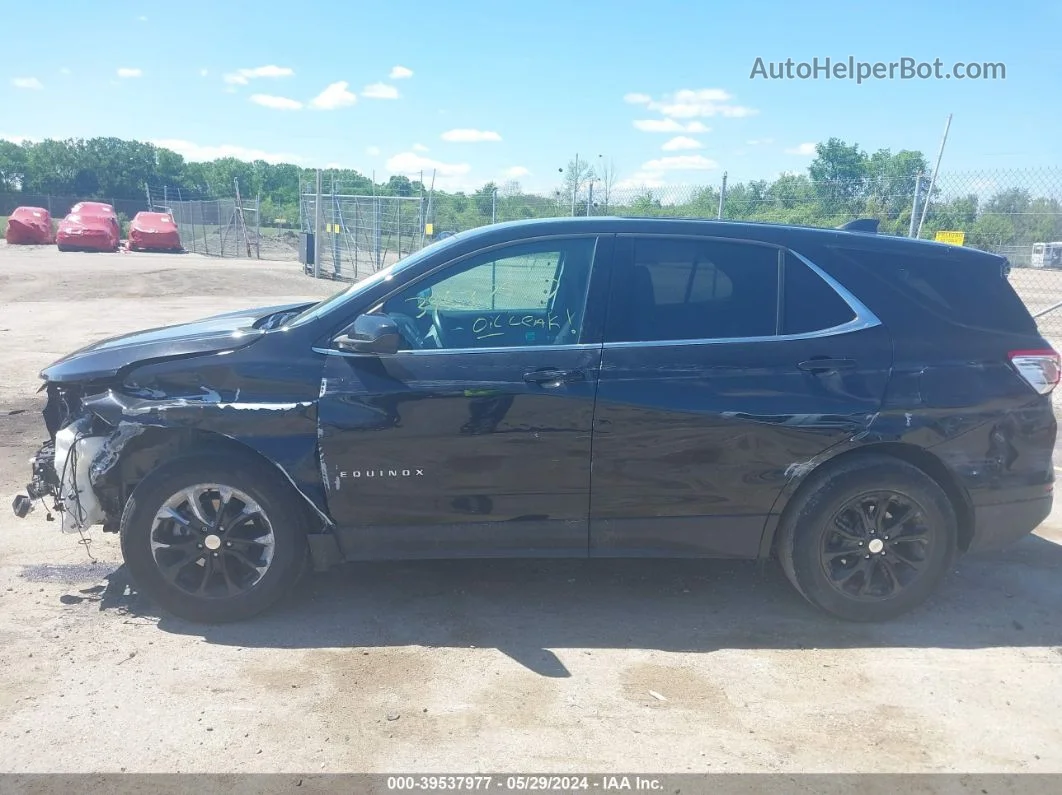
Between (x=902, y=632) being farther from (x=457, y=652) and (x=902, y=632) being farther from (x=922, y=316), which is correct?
(x=457, y=652)

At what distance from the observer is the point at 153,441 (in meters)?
3.97

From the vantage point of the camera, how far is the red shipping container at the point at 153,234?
34.1 m

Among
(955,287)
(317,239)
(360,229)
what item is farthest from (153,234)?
(955,287)

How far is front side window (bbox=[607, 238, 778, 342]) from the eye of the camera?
399 cm

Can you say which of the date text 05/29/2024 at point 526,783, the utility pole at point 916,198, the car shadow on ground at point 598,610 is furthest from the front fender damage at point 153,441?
the utility pole at point 916,198

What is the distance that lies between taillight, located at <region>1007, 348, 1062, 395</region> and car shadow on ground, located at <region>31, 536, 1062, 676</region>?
1.21m

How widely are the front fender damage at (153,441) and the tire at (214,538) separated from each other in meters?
0.10

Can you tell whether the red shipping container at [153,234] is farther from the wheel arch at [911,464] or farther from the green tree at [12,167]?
the green tree at [12,167]

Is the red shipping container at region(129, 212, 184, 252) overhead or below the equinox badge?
overhead

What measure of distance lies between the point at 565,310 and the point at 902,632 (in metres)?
2.30

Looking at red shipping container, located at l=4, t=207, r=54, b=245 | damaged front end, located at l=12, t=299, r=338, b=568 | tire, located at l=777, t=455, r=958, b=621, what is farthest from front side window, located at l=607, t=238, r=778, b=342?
red shipping container, located at l=4, t=207, r=54, b=245

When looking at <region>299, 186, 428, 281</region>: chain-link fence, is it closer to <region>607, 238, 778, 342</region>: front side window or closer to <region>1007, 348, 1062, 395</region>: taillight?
<region>607, 238, 778, 342</region>: front side window

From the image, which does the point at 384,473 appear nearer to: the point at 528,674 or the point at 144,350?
the point at 528,674

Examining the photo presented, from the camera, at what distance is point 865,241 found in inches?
165
